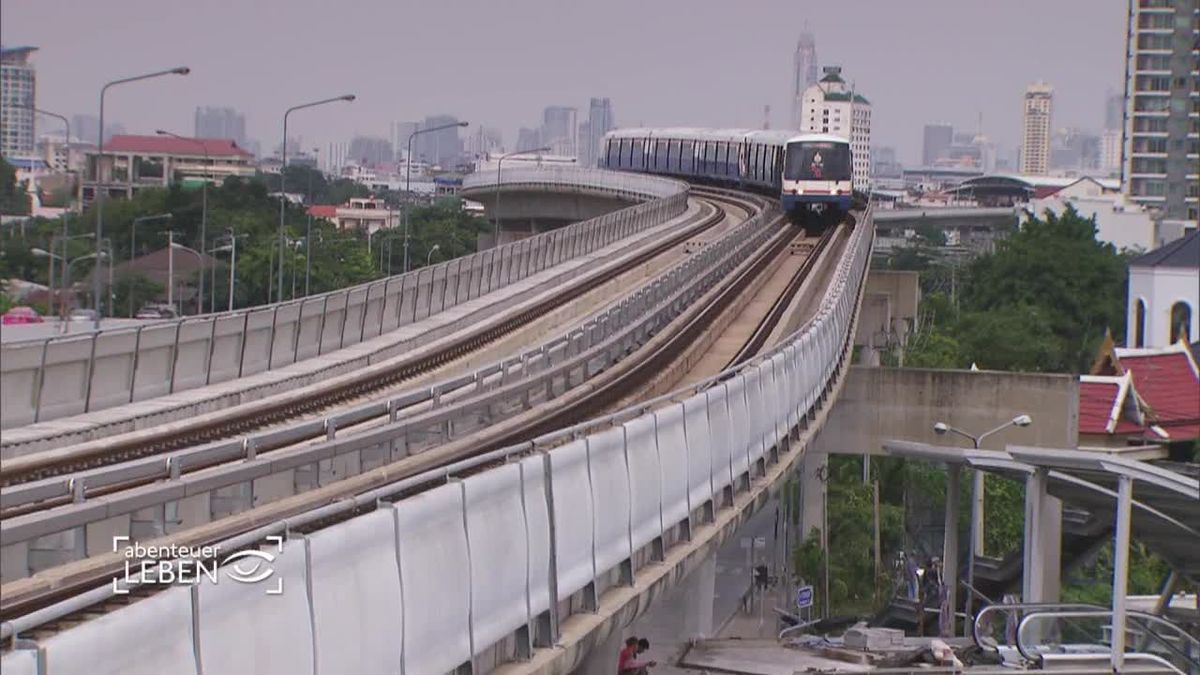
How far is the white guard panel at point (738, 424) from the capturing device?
22.5 meters

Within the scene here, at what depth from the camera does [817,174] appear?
237ft

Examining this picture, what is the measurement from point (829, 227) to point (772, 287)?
66.2 feet

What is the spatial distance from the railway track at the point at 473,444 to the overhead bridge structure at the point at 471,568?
1.32 ft

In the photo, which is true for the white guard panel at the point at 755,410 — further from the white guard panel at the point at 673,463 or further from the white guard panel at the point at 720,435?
the white guard panel at the point at 673,463

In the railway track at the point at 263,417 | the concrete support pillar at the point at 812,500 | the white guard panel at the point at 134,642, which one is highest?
the white guard panel at the point at 134,642

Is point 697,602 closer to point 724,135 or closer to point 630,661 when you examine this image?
point 630,661

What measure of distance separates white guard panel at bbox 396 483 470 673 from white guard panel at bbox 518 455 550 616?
1341 millimetres

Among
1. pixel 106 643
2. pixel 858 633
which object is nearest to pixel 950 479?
pixel 858 633

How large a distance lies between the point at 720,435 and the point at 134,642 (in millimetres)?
13248

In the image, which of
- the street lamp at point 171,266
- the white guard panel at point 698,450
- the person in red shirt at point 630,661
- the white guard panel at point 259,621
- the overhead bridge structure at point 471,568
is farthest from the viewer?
the street lamp at point 171,266

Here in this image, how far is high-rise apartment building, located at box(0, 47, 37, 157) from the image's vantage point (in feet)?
71.2

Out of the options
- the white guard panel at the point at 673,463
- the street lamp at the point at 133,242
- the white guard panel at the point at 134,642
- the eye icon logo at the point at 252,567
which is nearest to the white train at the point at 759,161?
the street lamp at the point at 133,242

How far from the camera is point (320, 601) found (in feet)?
35.7

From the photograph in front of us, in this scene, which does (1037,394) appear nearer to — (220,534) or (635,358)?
(635,358)
